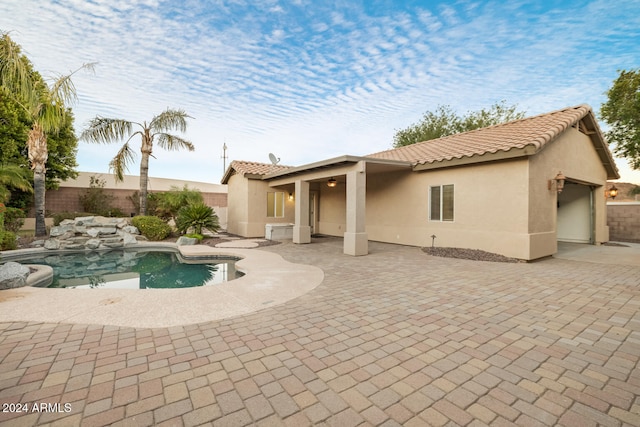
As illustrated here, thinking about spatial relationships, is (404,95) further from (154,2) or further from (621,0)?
(154,2)

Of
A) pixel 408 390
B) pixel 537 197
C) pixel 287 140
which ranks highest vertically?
pixel 287 140

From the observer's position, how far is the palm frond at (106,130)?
13.3 meters

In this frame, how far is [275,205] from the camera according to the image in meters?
15.7

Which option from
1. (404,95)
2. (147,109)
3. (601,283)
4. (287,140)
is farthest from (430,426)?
(287,140)

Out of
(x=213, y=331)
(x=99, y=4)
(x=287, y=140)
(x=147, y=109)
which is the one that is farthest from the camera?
(x=287, y=140)

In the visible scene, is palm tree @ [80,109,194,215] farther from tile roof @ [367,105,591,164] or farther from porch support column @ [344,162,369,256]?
tile roof @ [367,105,591,164]

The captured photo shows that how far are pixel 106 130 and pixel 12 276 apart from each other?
10.7 meters

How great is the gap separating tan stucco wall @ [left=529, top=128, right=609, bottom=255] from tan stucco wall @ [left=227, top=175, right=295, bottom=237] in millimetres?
11255

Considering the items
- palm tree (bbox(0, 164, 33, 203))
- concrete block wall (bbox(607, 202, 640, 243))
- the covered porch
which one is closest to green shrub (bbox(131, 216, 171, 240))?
palm tree (bbox(0, 164, 33, 203))

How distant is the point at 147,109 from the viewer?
554 inches

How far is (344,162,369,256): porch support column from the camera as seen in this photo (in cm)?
943

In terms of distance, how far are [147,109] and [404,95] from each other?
13.1 meters

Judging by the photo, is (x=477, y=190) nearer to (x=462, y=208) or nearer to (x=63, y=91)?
(x=462, y=208)

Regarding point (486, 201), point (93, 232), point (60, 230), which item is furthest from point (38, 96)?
point (486, 201)
